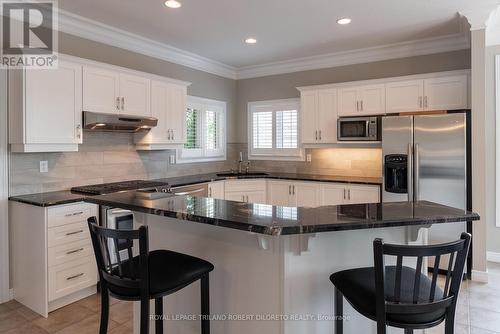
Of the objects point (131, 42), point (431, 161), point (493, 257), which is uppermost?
point (131, 42)

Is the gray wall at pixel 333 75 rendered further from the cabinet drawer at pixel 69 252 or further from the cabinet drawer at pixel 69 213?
the cabinet drawer at pixel 69 252

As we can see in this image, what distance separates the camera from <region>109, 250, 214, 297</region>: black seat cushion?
5.32ft

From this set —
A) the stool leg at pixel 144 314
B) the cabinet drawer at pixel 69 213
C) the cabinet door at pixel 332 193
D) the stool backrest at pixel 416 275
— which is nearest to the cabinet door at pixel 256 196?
the cabinet door at pixel 332 193

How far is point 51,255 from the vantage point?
2.86 metres

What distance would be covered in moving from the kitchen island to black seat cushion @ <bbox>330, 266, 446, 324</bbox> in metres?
0.19

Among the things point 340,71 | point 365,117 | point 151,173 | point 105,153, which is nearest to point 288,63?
point 340,71

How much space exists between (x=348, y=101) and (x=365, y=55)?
2.51 feet

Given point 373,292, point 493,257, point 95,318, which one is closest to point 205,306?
point 373,292

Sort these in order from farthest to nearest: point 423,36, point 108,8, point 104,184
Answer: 1. point 423,36
2. point 104,184
3. point 108,8

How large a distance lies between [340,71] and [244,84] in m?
1.73

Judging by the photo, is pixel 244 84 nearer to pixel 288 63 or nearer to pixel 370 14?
pixel 288 63

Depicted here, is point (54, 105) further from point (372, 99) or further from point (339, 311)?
point (372, 99)

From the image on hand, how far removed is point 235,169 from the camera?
599 cm

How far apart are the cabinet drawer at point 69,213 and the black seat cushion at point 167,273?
1431 mm
